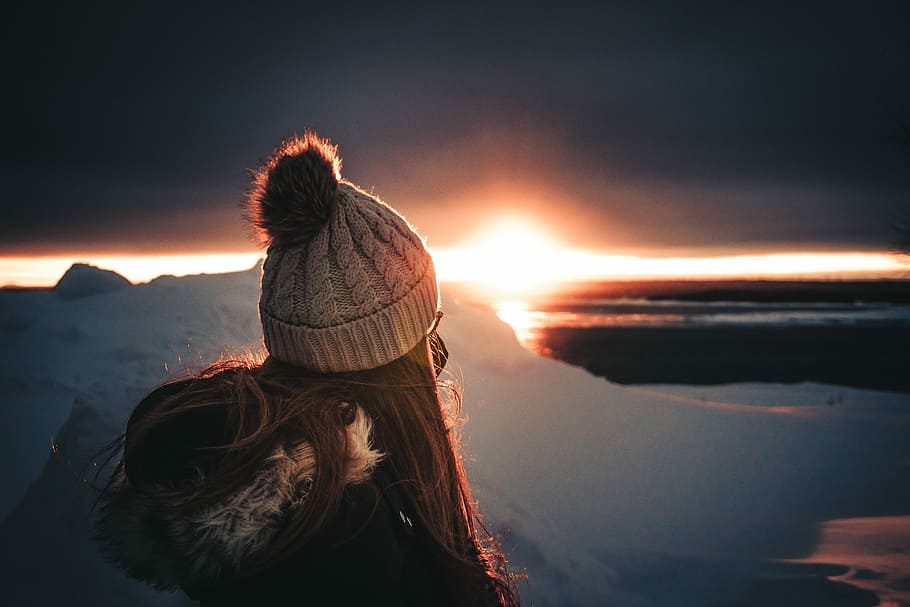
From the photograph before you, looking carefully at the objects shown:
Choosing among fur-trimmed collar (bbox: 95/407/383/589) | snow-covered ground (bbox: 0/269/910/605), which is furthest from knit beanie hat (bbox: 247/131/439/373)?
snow-covered ground (bbox: 0/269/910/605)

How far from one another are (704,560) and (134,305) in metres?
5.69

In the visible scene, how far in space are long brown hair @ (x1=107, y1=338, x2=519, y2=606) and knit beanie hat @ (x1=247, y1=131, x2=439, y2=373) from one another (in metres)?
0.09

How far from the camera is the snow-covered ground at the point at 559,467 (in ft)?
9.93

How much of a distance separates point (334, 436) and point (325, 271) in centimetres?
47

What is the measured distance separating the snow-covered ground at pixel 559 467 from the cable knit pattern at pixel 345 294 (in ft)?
7.88

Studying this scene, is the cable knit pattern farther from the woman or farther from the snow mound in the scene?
the snow mound

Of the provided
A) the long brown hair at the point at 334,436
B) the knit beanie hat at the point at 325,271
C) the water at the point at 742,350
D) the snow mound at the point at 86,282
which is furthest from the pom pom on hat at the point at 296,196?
the water at the point at 742,350

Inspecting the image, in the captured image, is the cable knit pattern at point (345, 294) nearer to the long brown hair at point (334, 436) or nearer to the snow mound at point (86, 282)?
the long brown hair at point (334, 436)

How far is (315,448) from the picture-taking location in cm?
124

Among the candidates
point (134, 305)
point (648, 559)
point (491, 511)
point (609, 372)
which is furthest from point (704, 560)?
point (609, 372)

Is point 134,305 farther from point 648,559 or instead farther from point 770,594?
point 770,594

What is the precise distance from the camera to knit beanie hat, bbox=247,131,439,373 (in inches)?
58.7

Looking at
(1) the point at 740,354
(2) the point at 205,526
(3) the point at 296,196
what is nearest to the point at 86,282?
(3) the point at 296,196

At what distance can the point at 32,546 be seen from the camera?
287 cm
